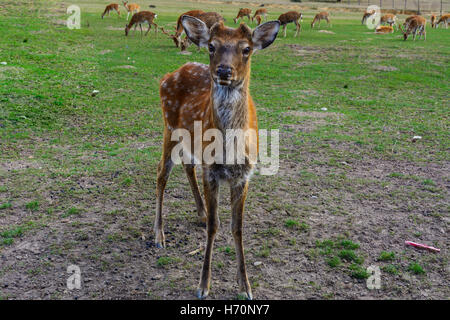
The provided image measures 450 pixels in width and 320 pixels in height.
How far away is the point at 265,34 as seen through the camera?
13.9ft

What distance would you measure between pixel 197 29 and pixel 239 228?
2037 millimetres

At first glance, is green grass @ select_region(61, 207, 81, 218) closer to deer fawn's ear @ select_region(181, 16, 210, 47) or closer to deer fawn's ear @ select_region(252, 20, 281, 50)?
deer fawn's ear @ select_region(181, 16, 210, 47)

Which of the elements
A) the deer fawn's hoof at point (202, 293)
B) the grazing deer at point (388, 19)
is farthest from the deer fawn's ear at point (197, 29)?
the grazing deer at point (388, 19)

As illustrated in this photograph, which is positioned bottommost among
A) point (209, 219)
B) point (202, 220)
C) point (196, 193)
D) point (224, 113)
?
point (202, 220)

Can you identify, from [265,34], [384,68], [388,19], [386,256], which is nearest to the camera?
[265,34]

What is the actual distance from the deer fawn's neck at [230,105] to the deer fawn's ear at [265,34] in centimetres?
36

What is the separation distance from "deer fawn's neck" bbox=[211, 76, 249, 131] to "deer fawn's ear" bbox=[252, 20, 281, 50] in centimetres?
36

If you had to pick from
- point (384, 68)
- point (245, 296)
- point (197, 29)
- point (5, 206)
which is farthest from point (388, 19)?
point (245, 296)

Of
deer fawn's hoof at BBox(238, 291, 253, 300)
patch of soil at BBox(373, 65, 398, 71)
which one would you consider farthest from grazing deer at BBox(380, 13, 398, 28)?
deer fawn's hoof at BBox(238, 291, 253, 300)

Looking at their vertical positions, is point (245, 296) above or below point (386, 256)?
below

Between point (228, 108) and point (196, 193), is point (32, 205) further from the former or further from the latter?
point (228, 108)

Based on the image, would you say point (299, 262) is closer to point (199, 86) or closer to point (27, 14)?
point (199, 86)

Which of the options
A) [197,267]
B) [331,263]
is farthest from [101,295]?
[331,263]

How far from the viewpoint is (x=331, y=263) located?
4.78 metres
